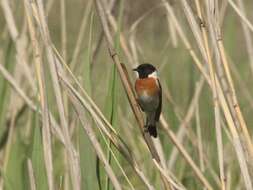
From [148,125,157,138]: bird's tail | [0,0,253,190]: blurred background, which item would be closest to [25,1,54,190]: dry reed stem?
[0,0,253,190]: blurred background

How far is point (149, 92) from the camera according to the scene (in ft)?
8.75

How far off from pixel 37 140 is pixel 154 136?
1.84 ft

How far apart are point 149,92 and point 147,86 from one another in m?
0.03

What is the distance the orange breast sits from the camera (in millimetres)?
2650

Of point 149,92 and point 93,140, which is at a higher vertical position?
point 149,92

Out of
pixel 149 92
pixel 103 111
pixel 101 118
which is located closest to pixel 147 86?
pixel 149 92

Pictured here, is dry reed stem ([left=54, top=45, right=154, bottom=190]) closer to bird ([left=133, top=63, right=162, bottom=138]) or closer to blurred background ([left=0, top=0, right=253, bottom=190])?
blurred background ([left=0, top=0, right=253, bottom=190])

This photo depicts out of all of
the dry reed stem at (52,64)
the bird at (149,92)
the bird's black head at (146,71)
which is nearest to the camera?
the dry reed stem at (52,64)

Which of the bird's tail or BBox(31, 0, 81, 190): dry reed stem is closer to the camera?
BBox(31, 0, 81, 190): dry reed stem

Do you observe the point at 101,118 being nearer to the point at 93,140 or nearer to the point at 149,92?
the point at 93,140

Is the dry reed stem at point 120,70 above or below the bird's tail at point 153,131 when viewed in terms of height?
above

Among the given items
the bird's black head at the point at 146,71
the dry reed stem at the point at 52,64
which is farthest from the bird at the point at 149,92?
the dry reed stem at the point at 52,64

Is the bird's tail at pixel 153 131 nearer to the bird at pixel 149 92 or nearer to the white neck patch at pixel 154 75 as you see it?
the bird at pixel 149 92

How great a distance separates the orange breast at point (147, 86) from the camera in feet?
8.70
